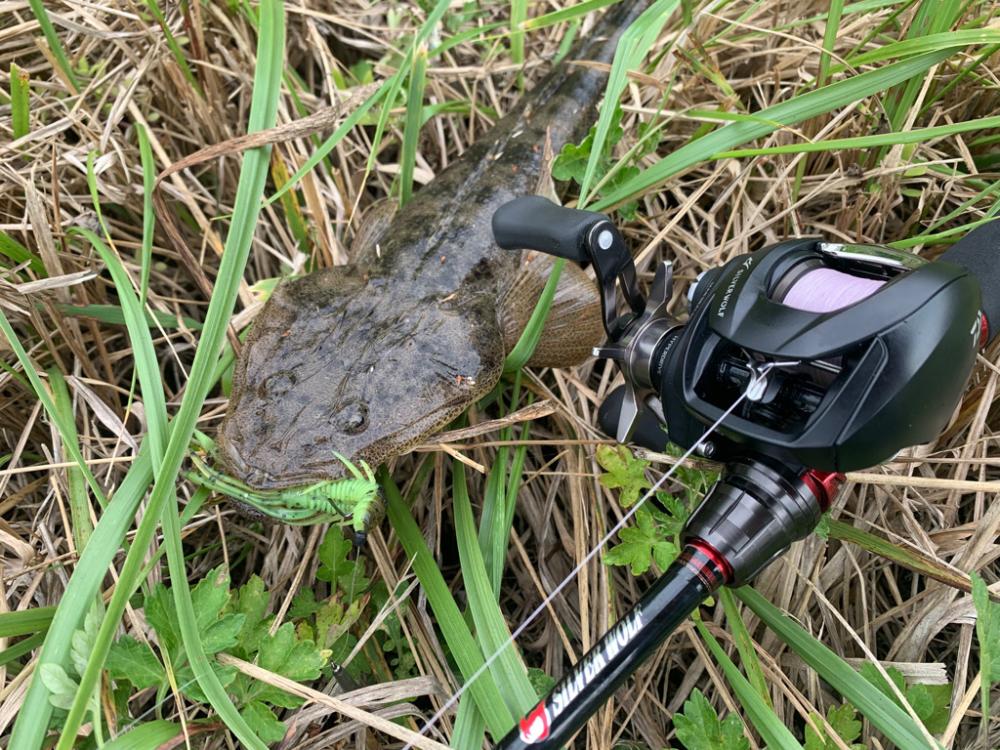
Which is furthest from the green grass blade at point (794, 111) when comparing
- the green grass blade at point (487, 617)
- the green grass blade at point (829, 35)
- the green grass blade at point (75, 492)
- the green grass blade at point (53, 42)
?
the green grass blade at point (53, 42)

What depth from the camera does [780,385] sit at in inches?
61.3

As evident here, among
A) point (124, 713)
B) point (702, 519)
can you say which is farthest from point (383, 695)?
point (702, 519)

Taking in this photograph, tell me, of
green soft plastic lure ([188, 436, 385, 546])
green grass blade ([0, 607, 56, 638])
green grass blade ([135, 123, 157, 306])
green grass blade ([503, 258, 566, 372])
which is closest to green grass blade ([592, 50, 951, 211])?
green grass blade ([503, 258, 566, 372])

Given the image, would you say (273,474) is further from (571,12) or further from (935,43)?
(935,43)

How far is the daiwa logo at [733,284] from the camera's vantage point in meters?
1.58

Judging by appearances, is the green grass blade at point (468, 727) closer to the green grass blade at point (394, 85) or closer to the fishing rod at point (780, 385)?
the fishing rod at point (780, 385)

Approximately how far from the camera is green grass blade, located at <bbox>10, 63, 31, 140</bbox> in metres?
2.50

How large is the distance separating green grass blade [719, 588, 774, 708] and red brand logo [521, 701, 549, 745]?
2.50ft

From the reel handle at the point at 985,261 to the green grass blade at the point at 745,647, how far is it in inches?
35.5

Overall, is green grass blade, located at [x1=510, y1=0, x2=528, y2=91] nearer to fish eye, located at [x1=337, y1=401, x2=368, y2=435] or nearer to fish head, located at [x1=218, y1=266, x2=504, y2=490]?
fish head, located at [x1=218, y1=266, x2=504, y2=490]

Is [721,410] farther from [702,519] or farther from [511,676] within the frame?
[511,676]

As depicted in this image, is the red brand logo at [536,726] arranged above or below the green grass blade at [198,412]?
below

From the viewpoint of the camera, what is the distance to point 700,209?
284 centimetres

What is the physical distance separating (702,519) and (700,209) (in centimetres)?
159
